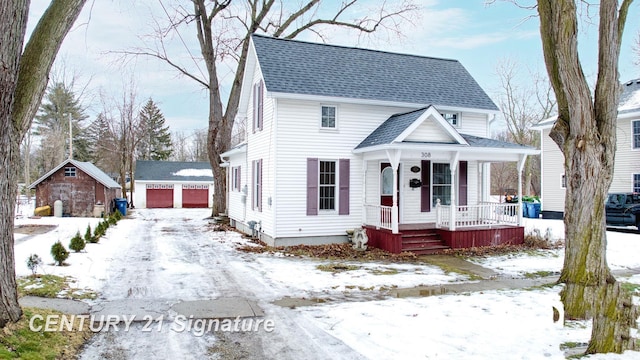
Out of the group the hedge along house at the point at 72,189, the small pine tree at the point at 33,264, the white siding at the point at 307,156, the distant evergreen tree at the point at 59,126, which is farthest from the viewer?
the distant evergreen tree at the point at 59,126

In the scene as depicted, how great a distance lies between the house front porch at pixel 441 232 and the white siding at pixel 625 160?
8981mm

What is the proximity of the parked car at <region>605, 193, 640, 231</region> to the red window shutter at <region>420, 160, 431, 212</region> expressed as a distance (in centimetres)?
866

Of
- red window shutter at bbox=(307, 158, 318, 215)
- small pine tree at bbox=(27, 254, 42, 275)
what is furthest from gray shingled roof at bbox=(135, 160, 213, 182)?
Result: small pine tree at bbox=(27, 254, 42, 275)

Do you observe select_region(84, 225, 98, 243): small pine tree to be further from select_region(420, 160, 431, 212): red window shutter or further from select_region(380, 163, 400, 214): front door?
select_region(420, 160, 431, 212): red window shutter

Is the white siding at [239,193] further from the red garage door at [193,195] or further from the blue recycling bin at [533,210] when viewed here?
the red garage door at [193,195]

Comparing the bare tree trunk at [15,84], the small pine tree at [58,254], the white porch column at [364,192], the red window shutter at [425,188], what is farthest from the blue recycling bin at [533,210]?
the bare tree trunk at [15,84]

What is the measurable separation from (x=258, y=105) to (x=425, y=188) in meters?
6.47

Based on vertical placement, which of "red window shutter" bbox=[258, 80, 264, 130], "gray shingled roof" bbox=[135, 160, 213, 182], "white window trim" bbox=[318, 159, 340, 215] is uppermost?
"red window shutter" bbox=[258, 80, 264, 130]

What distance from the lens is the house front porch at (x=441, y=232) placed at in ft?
41.4

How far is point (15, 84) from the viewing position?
484 centimetres

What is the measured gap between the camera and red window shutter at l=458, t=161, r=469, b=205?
15.1 m

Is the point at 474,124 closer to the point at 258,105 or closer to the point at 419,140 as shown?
the point at 419,140

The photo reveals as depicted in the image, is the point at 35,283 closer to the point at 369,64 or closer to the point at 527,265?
the point at 527,265

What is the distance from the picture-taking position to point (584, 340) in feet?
18.0
